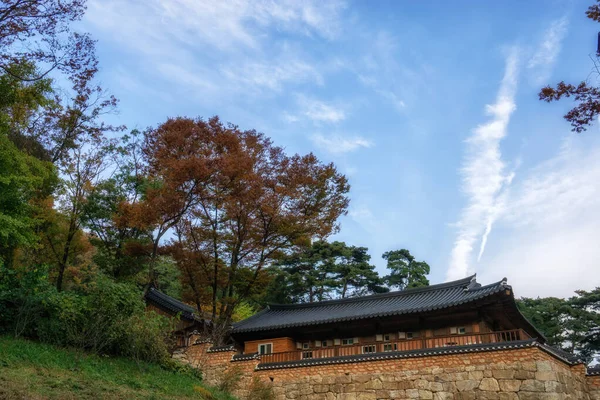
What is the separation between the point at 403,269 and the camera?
42500 mm

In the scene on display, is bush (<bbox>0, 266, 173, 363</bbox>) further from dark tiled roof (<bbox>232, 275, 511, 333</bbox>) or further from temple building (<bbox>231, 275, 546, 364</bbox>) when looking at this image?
dark tiled roof (<bbox>232, 275, 511, 333</bbox>)

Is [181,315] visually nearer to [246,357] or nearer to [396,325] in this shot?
[246,357]

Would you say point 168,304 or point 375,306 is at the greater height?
point 168,304

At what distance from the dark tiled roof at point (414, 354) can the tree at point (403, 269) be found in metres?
22.4

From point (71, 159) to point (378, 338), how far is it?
16.4 m

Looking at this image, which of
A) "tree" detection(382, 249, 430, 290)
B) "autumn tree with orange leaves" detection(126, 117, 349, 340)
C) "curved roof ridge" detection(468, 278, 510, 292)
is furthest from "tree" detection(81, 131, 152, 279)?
"tree" detection(382, 249, 430, 290)

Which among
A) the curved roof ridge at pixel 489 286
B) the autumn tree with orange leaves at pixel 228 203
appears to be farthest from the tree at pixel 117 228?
the curved roof ridge at pixel 489 286

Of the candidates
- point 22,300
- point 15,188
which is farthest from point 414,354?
point 15,188

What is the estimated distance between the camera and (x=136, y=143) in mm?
25391

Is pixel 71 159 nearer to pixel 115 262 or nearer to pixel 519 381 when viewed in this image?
pixel 115 262

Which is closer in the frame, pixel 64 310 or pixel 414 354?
pixel 64 310

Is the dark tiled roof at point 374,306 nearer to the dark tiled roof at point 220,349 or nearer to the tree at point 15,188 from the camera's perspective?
the dark tiled roof at point 220,349

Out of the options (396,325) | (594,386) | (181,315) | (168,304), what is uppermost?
(168,304)

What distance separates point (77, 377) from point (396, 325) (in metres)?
13.5
